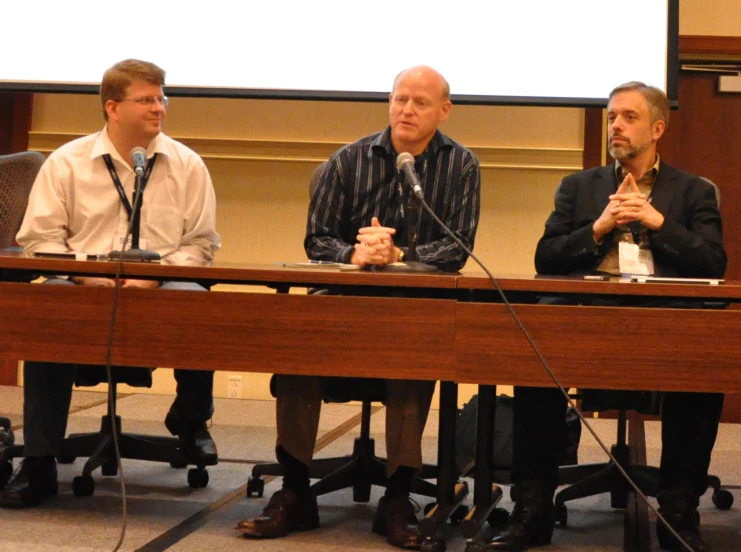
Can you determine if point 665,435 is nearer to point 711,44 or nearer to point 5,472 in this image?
point 5,472

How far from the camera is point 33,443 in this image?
9.23ft

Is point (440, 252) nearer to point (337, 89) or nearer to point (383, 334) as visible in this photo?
point (383, 334)

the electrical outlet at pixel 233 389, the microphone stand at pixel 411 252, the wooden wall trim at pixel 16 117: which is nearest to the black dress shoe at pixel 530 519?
the microphone stand at pixel 411 252

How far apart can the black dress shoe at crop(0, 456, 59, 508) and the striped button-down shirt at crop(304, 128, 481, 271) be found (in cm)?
98

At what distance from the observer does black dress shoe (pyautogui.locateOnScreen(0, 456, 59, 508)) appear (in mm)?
2756

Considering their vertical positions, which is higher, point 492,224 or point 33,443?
point 492,224

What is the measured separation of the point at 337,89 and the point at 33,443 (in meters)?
2.25

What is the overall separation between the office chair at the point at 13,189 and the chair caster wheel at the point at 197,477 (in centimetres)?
104

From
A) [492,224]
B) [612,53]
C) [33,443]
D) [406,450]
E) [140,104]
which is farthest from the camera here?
[492,224]

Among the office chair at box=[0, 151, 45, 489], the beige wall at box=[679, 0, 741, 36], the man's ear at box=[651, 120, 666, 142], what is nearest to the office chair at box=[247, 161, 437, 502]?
the office chair at box=[0, 151, 45, 489]

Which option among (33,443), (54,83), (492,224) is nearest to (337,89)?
(492,224)

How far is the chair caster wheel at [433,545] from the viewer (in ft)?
7.89

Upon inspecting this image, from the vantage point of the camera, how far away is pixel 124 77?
3.17 m

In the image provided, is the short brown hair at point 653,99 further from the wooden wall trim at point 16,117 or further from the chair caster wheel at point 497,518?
the wooden wall trim at point 16,117
